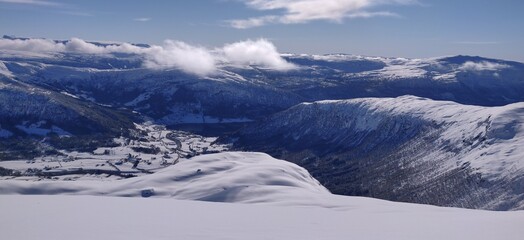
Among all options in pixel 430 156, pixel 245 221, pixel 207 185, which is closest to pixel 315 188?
pixel 207 185

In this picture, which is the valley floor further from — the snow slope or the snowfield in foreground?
the snow slope

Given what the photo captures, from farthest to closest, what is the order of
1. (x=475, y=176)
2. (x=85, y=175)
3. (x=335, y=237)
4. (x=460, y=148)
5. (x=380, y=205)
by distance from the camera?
1. (x=85, y=175)
2. (x=460, y=148)
3. (x=475, y=176)
4. (x=380, y=205)
5. (x=335, y=237)

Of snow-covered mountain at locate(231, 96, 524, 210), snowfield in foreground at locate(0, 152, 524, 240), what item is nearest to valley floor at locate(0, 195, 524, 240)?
snowfield in foreground at locate(0, 152, 524, 240)

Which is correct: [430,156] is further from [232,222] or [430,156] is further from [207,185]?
[232,222]

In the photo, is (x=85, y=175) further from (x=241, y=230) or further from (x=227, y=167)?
(x=241, y=230)

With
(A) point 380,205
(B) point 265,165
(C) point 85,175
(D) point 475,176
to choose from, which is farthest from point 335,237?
(C) point 85,175

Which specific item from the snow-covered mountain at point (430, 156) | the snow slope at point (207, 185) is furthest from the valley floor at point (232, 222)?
the snow-covered mountain at point (430, 156)
